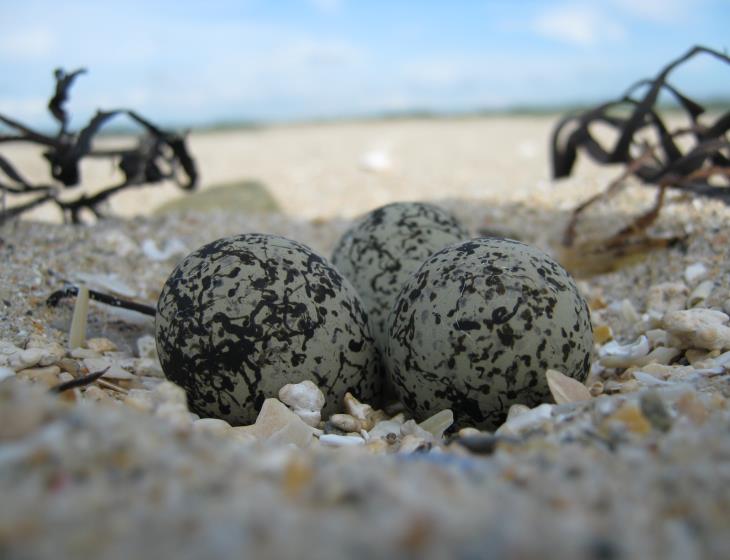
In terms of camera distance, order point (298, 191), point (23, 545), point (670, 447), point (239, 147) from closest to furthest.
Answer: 1. point (23, 545)
2. point (670, 447)
3. point (298, 191)
4. point (239, 147)

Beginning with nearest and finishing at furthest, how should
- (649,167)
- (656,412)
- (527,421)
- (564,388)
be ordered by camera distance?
(656,412) → (527,421) → (564,388) → (649,167)

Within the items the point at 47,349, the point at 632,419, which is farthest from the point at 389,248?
the point at 632,419

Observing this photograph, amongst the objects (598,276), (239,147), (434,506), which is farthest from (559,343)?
(239,147)

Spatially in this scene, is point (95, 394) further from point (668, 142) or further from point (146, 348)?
point (668, 142)

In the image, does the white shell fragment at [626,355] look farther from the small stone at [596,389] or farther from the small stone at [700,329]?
the small stone at [596,389]

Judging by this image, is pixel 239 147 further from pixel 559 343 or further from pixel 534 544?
pixel 534 544

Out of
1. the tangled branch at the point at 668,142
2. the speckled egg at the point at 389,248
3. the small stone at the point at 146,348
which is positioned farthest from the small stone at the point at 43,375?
the tangled branch at the point at 668,142

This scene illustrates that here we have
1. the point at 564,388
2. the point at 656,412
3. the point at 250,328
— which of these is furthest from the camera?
the point at 250,328
